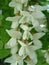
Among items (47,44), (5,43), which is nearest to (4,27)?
(5,43)

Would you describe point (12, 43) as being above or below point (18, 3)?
below

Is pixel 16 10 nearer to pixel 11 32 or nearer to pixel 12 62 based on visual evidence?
pixel 11 32

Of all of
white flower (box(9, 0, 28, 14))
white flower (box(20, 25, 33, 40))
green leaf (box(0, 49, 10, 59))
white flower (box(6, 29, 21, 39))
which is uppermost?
white flower (box(9, 0, 28, 14))

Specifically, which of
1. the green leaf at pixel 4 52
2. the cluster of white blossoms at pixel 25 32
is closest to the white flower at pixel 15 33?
the cluster of white blossoms at pixel 25 32

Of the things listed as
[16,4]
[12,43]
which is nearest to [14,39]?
[12,43]

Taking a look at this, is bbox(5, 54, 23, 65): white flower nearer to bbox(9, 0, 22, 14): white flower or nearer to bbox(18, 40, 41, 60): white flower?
→ bbox(18, 40, 41, 60): white flower

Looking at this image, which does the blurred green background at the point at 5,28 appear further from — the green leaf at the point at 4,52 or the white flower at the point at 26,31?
the white flower at the point at 26,31

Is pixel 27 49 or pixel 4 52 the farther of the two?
pixel 4 52

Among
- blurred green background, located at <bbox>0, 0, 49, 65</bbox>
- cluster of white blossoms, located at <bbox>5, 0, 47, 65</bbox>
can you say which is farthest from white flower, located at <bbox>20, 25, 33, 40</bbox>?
blurred green background, located at <bbox>0, 0, 49, 65</bbox>

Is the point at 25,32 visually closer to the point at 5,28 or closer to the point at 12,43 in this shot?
the point at 12,43
